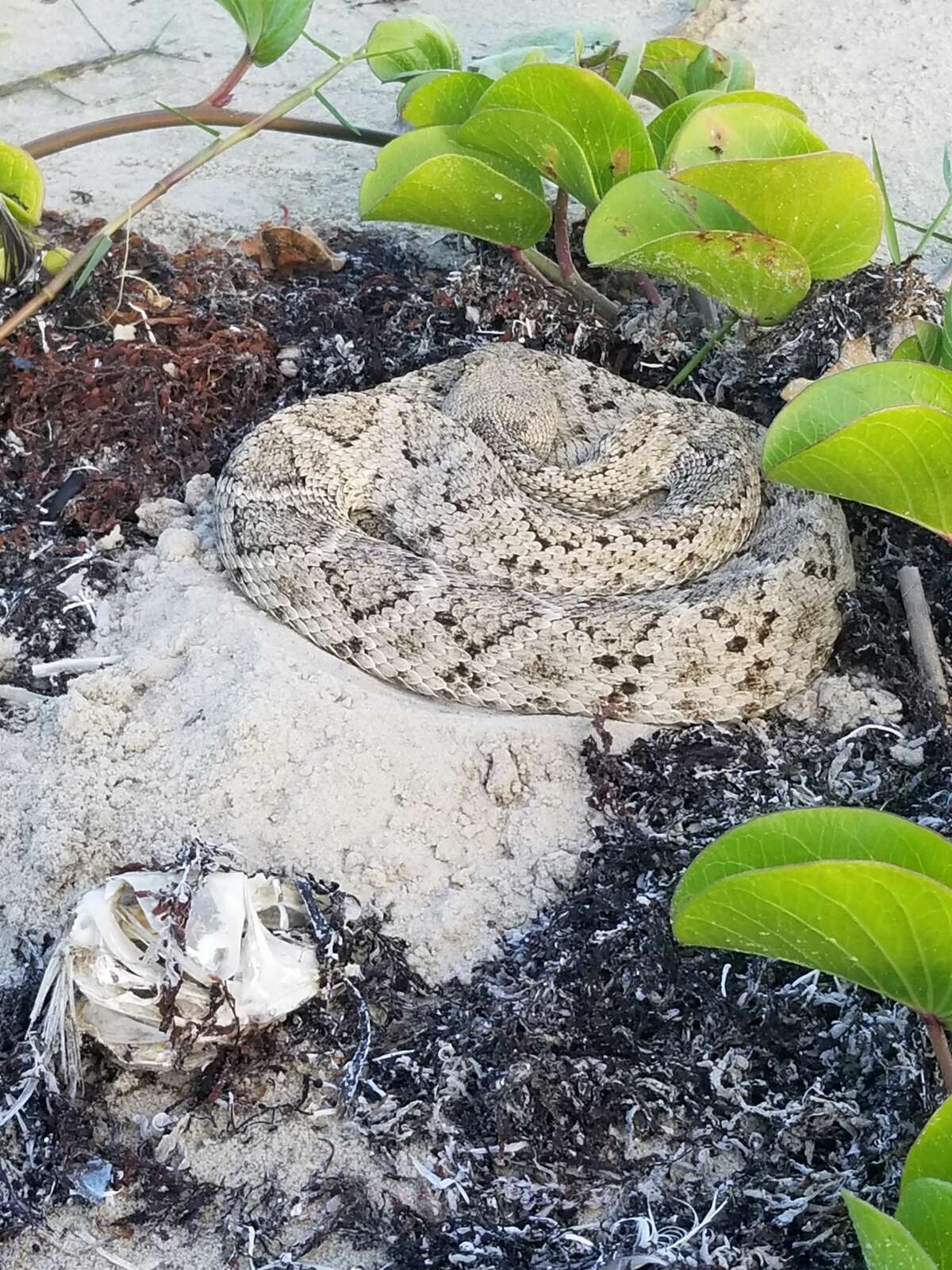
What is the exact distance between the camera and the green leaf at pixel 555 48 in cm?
440

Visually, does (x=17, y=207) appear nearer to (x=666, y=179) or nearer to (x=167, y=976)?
(x=666, y=179)

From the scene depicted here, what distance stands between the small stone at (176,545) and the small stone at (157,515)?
0.29 ft

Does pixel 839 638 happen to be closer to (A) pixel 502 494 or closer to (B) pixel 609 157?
(A) pixel 502 494

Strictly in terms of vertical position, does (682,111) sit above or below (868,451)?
above

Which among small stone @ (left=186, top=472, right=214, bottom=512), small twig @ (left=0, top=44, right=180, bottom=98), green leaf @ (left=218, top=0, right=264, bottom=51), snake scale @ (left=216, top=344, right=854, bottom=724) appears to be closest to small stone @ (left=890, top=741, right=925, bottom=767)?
snake scale @ (left=216, top=344, right=854, bottom=724)

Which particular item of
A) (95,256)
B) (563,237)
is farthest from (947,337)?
(95,256)

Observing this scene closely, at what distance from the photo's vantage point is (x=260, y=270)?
4785 mm

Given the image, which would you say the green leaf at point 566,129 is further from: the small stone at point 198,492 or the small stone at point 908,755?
the small stone at point 908,755

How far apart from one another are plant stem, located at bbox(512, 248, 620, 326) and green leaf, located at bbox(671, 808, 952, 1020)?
258cm

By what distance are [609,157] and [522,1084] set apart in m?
2.52

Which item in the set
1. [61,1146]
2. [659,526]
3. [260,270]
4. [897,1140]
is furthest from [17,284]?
[897,1140]

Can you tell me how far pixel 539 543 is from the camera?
13.0 ft

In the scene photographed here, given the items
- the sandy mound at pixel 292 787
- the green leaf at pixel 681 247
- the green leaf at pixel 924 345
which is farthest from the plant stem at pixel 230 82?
the green leaf at pixel 924 345

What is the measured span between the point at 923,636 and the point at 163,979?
2.03 meters
